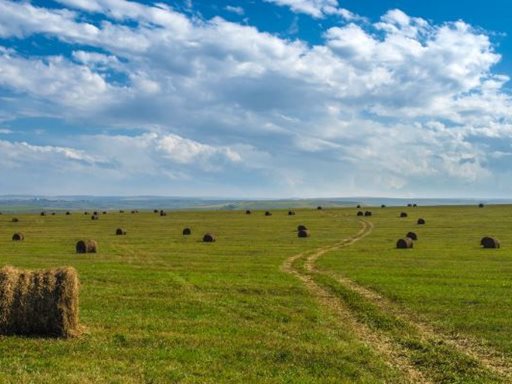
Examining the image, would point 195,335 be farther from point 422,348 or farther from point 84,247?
point 84,247

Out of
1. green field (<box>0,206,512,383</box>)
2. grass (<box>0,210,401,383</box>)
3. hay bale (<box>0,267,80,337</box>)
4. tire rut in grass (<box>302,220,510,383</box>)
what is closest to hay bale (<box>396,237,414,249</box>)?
green field (<box>0,206,512,383</box>)

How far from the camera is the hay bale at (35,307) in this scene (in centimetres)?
1775

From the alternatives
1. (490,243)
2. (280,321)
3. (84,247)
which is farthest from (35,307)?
(490,243)

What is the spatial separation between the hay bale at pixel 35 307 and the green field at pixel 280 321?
58 centimetres

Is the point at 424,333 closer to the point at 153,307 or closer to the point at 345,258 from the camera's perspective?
the point at 153,307

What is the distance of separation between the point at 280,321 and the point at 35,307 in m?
8.79

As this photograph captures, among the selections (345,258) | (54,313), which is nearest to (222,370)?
(54,313)

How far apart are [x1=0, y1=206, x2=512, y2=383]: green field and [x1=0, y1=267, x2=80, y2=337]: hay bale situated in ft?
1.90

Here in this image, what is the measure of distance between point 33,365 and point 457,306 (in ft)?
55.6

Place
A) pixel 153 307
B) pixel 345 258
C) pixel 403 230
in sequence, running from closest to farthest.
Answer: pixel 153 307 < pixel 345 258 < pixel 403 230

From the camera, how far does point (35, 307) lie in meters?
17.8

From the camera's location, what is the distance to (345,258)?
39844 mm

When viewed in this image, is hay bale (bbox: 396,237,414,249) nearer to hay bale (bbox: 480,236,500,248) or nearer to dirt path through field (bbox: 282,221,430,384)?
hay bale (bbox: 480,236,500,248)

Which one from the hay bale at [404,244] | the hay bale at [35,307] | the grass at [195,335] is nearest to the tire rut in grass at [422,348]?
the grass at [195,335]
